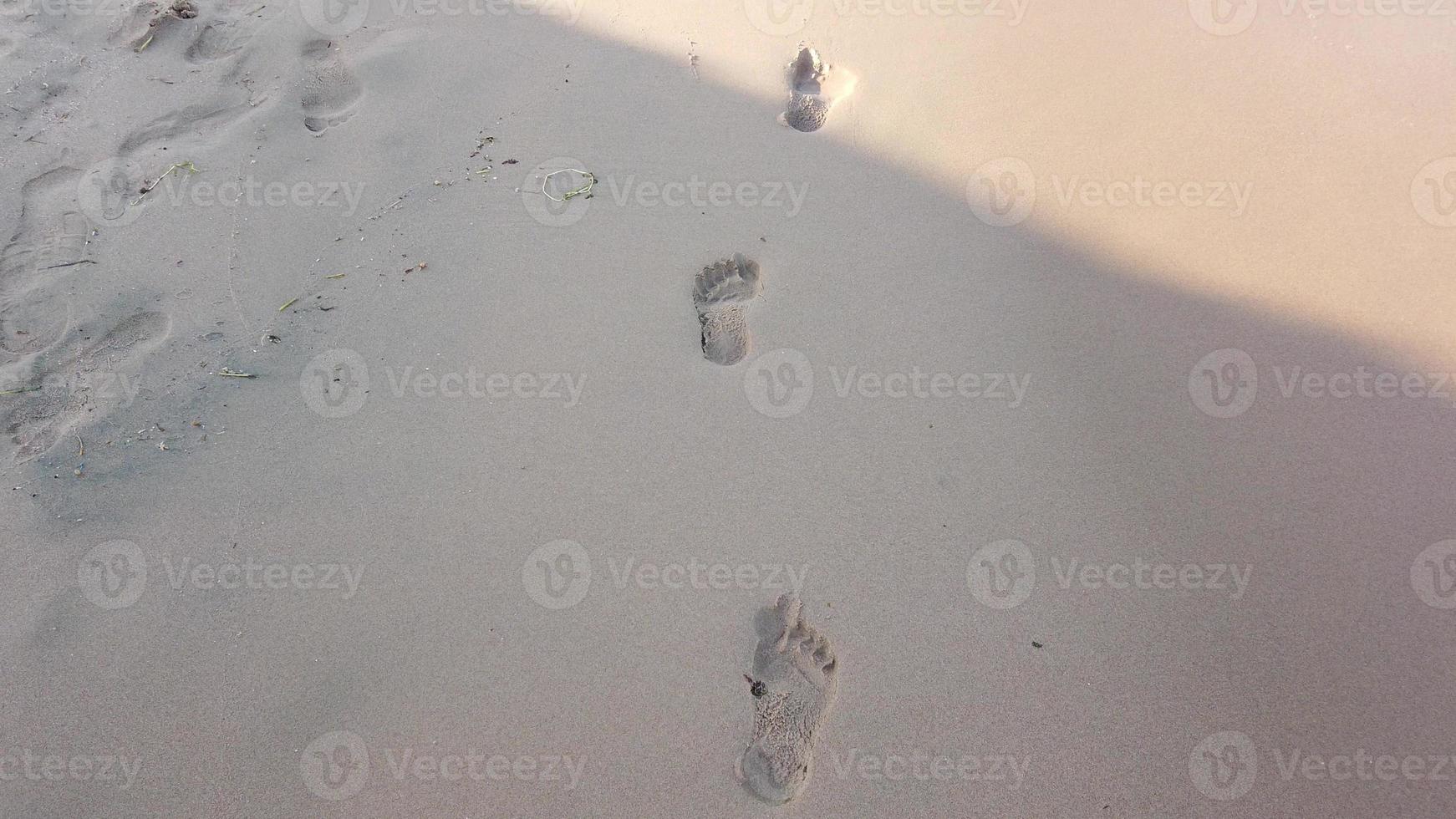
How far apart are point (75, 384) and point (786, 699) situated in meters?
1.81

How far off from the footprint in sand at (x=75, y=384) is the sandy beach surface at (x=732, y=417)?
11mm

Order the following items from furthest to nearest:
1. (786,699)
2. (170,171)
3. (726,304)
A: (170,171)
(726,304)
(786,699)

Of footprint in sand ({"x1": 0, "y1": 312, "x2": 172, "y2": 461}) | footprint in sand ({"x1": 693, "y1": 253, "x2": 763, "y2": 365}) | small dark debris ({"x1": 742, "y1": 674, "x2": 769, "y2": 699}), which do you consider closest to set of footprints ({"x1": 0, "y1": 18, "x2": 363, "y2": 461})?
footprint in sand ({"x1": 0, "y1": 312, "x2": 172, "y2": 461})

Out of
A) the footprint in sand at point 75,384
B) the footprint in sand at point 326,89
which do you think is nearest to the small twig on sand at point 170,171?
the footprint in sand at point 326,89

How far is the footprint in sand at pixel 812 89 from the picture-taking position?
2.32m

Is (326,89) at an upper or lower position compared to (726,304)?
upper

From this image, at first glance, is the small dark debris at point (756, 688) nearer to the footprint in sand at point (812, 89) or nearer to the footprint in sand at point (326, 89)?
the footprint in sand at point (812, 89)

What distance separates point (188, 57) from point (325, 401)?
159 cm

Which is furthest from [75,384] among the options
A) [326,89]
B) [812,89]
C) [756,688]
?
[812,89]

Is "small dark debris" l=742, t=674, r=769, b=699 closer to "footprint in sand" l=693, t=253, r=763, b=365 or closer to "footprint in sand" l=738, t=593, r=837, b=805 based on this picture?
"footprint in sand" l=738, t=593, r=837, b=805

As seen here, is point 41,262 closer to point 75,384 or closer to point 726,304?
point 75,384

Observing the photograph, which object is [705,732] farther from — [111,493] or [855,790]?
[111,493]

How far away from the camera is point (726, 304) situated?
6.35 feet

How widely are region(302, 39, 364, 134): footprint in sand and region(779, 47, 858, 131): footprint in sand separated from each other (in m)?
1.36
